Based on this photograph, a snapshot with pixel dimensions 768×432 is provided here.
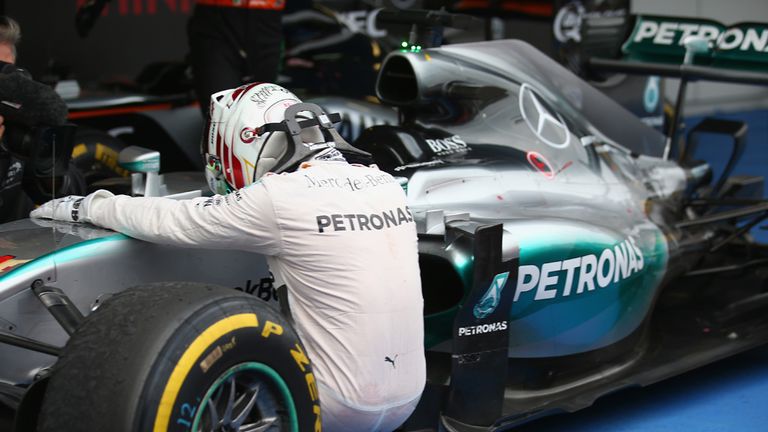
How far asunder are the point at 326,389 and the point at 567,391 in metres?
1.28

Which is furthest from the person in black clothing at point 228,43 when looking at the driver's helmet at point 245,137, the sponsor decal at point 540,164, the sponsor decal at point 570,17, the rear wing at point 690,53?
the sponsor decal at point 570,17

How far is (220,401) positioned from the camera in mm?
2594

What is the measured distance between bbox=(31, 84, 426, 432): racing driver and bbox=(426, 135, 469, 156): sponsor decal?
107 centimetres

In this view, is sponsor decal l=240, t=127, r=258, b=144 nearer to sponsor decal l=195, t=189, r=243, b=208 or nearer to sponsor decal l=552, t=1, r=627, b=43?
sponsor decal l=195, t=189, r=243, b=208

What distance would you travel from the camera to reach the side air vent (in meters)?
4.33

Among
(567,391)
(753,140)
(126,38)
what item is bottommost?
(753,140)

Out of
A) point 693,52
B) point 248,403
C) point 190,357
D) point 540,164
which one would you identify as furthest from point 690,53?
point 190,357

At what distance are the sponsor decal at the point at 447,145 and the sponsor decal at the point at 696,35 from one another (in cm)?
153

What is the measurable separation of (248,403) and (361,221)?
59 centimetres

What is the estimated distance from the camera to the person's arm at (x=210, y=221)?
2781 mm

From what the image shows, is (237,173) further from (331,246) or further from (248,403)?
(248,403)

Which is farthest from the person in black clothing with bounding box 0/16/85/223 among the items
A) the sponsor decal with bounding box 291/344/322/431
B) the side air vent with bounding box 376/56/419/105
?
the sponsor decal with bounding box 291/344/322/431

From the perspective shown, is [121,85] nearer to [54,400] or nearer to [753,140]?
[54,400]

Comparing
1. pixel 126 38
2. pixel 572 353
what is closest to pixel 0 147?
pixel 572 353
